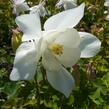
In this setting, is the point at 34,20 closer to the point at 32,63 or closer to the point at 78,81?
the point at 32,63

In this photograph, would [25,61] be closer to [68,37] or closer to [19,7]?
[68,37]

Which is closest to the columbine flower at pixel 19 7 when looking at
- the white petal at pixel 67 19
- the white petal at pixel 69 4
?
the white petal at pixel 69 4

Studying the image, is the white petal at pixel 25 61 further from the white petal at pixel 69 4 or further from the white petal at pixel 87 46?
the white petal at pixel 69 4

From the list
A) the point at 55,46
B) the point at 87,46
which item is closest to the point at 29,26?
the point at 55,46

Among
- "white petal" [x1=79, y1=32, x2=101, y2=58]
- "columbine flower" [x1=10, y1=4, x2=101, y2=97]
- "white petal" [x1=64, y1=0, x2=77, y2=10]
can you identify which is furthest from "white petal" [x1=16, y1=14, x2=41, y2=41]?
"white petal" [x1=64, y1=0, x2=77, y2=10]

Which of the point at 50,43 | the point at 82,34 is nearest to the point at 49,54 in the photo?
the point at 50,43
